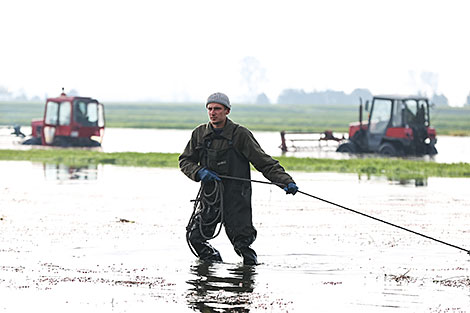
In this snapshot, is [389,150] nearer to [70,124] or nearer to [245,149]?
[70,124]

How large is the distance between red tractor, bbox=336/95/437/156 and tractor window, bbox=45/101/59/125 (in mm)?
13099

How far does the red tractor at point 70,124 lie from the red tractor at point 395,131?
1146cm

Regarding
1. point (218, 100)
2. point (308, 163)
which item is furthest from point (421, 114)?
point (218, 100)

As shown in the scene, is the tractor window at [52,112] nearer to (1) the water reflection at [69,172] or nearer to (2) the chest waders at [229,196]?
(1) the water reflection at [69,172]

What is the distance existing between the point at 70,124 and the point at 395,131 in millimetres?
14509

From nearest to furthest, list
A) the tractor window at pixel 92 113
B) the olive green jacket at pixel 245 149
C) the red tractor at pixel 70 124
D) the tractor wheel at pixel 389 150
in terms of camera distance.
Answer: the olive green jacket at pixel 245 149
the tractor wheel at pixel 389 150
the red tractor at pixel 70 124
the tractor window at pixel 92 113

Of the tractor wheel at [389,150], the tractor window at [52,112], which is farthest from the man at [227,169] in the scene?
the tractor window at [52,112]

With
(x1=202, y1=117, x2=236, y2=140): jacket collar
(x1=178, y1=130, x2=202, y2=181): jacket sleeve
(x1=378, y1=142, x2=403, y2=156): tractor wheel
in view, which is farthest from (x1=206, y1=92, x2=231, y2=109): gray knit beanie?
(x1=378, y1=142, x2=403, y2=156): tractor wheel

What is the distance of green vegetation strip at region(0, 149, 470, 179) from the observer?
102 feet

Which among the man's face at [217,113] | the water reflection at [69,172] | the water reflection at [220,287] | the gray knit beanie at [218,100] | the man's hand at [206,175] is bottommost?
the water reflection at [69,172]

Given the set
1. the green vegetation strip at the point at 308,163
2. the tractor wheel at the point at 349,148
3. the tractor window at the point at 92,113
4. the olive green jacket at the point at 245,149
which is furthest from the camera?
the tractor window at the point at 92,113

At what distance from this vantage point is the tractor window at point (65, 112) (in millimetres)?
46531

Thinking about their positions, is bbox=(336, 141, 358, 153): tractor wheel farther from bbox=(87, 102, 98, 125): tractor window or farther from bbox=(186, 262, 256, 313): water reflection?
bbox=(186, 262, 256, 313): water reflection

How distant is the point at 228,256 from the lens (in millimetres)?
12805
